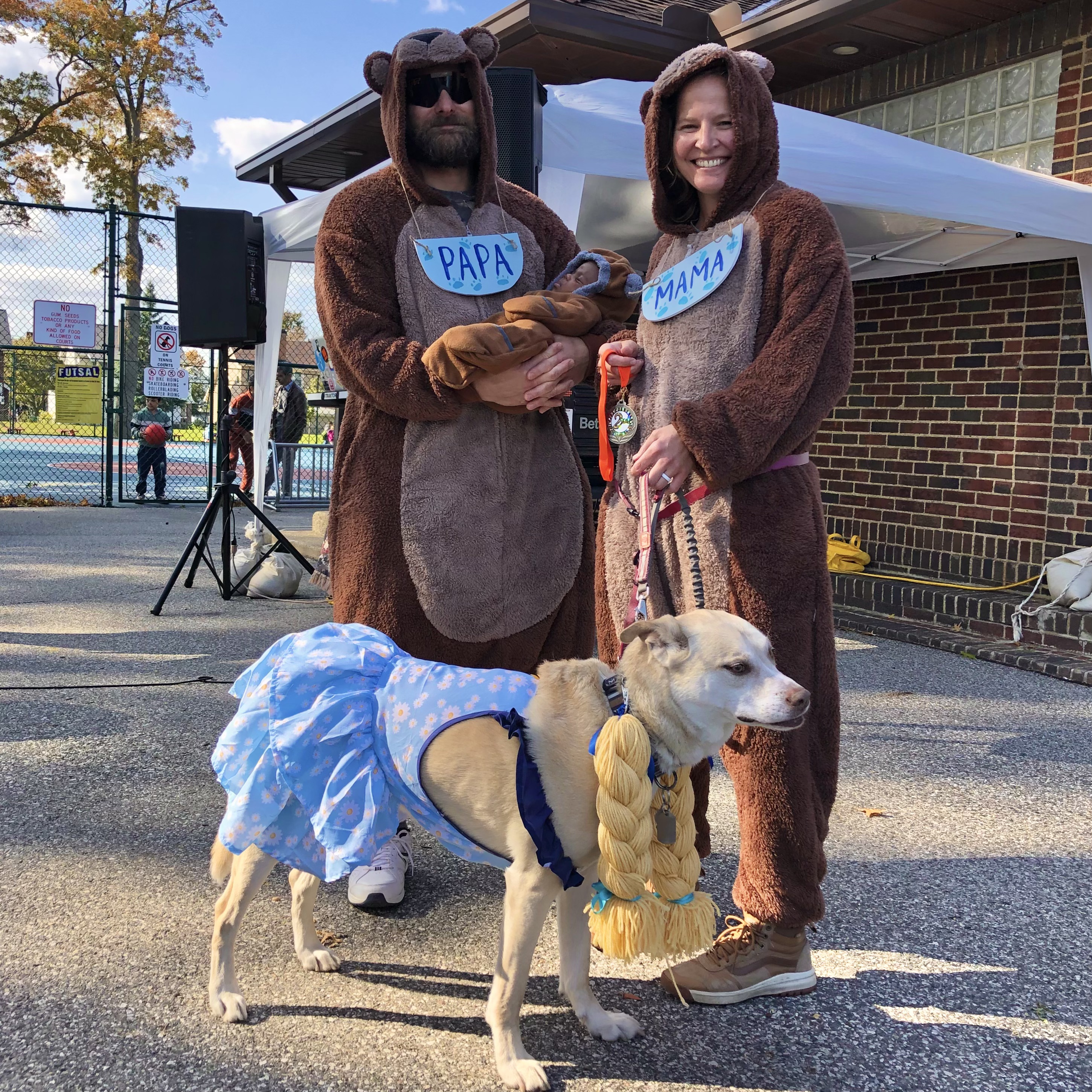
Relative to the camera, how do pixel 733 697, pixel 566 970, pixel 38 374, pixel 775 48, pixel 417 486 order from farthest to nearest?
pixel 38 374 < pixel 775 48 < pixel 417 486 < pixel 566 970 < pixel 733 697

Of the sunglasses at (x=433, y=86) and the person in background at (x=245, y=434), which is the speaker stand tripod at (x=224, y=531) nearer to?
the person in background at (x=245, y=434)

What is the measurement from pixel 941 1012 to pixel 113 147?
1849 cm

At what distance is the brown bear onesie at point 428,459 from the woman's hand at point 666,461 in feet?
1.55

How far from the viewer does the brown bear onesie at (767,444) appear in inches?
79.4

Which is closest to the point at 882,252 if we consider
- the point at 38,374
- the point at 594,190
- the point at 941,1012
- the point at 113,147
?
the point at 594,190

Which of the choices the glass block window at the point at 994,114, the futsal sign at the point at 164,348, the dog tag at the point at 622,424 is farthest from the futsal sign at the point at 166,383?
the dog tag at the point at 622,424

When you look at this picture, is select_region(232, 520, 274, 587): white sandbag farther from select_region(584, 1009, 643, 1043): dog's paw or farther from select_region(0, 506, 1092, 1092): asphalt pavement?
select_region(584, 1009, 643, 1043): dog's paw

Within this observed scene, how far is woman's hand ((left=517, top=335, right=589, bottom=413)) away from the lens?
2.28m

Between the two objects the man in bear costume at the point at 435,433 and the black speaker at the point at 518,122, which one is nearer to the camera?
the man in bear costume at the point at 435,433

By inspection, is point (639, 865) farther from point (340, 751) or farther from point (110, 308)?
point (110, 308)

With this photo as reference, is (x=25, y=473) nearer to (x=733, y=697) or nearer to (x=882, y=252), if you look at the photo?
(x=882, y=252)

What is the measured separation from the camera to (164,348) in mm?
12758

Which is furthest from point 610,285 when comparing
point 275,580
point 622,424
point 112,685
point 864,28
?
point 864,28

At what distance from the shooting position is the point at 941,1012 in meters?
2.22
